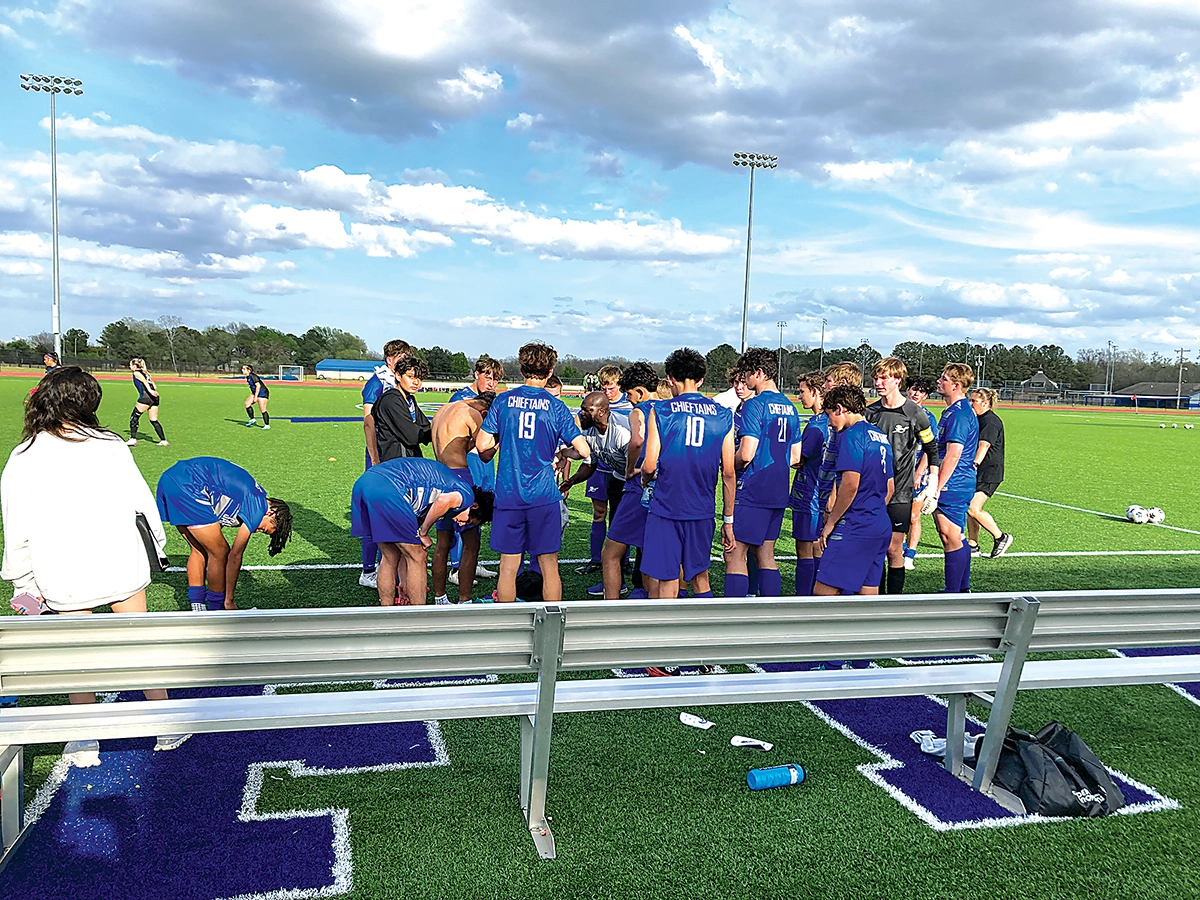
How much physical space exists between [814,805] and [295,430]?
769 inches

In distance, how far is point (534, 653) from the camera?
271cm

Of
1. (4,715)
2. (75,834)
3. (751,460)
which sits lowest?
(75,834)

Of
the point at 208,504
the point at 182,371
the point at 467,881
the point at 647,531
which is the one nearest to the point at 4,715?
the point at 467,881

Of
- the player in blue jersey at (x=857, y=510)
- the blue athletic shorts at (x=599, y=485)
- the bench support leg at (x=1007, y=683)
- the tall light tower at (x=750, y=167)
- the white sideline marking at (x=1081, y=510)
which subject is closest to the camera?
the bench support leg at (x=1007, y=683)

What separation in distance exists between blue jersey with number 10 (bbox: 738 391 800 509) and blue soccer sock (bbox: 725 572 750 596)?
56 cm

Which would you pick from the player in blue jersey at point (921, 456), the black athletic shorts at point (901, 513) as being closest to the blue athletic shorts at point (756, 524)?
the black athletic shorts at point (901, 513)

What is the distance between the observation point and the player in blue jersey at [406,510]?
506 centimetres

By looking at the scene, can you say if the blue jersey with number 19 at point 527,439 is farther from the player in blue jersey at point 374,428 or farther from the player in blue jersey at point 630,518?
the player in blue jersey at point 374,428

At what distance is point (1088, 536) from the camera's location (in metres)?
9.62

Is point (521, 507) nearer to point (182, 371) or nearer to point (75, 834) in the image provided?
point (75, 834)

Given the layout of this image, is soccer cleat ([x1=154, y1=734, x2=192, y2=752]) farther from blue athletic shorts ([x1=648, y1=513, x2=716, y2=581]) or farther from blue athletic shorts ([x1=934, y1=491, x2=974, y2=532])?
blue athletic shorts ([x1=934, y1=491, x2=974, y2=532])

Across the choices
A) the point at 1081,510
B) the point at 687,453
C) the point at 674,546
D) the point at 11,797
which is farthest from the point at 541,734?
the point at 1081,510

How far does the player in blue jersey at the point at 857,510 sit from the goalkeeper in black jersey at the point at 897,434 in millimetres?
1174

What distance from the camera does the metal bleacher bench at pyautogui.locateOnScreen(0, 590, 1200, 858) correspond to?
2.43 metres
